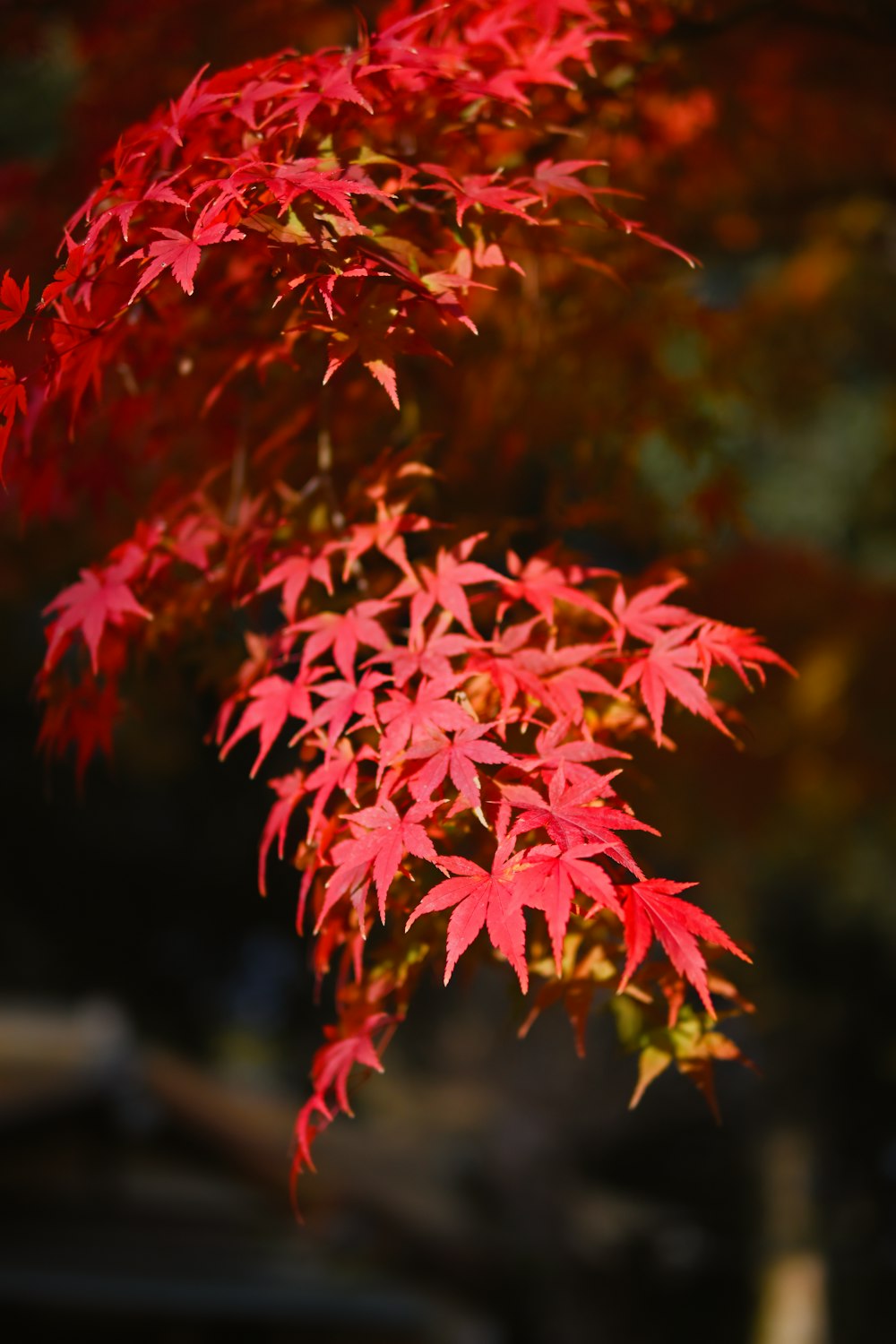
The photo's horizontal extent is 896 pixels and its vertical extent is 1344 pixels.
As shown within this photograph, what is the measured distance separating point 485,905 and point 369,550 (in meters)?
0.97

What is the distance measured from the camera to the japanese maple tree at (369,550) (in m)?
1.54

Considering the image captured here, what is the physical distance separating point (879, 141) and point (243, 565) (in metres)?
4.01

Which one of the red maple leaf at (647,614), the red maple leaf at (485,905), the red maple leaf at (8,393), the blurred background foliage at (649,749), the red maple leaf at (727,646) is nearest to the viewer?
the red maple leaf at (485,905)

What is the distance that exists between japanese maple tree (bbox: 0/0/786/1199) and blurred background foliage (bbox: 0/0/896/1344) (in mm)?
172

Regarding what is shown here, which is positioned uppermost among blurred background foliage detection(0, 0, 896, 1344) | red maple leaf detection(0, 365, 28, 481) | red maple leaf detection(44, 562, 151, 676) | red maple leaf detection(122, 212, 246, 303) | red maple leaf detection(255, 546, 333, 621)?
red maple leaf detection(122, 212, 246, 303)

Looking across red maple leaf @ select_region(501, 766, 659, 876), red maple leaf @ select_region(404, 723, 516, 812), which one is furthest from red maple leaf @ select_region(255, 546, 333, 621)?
red maple leaf @ select_region(501, 766, 659, 876)

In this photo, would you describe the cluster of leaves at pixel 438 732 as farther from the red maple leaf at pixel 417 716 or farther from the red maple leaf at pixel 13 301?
the red maple leaf at pixel 13 301

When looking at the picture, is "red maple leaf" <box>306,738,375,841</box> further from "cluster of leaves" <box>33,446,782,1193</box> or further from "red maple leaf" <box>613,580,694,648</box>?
"red maple leaf" <box>613,580,694,648</box>

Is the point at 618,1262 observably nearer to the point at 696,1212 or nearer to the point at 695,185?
the point at 696,1212

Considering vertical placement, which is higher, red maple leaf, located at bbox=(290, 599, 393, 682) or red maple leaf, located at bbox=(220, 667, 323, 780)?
red maple leaf, located at bbox=(290, 599, 393, 682)

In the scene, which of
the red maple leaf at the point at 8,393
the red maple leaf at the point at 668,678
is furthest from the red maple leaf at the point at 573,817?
the red maple leaf at the point at 8,393

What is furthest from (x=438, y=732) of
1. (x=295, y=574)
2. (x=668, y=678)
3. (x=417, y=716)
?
(x=295, y=574)

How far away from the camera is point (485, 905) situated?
1432 mm

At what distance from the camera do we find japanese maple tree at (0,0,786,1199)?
1541mm
